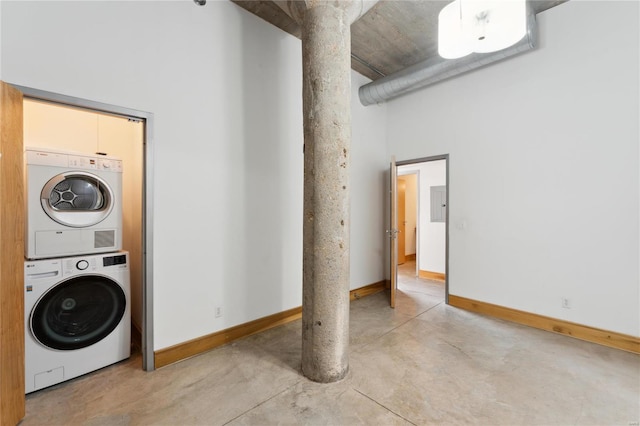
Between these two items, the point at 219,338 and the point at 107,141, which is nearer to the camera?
the point at 219,338

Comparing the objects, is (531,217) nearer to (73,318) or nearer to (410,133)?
(410,133)

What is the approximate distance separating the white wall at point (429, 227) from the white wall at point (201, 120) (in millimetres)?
3251

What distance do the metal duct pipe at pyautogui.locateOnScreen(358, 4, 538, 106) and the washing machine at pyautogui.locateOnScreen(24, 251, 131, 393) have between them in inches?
149

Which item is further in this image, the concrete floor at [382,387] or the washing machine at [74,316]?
the washing machine at [74,316]

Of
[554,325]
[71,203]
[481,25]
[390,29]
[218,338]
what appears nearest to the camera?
[481,25]

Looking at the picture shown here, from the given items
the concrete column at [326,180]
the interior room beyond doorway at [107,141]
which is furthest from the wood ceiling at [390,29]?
the interior room beyond doorway at [107,141]

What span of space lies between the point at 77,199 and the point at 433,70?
4.02 meters

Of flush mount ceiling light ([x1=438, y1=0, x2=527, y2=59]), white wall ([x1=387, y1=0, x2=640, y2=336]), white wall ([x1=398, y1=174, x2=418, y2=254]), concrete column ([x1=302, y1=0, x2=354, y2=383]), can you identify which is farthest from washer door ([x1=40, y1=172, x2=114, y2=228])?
white wall ([x1=398, y1=174, x2=418, y2=254])

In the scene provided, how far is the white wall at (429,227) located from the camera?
5297 millimetres

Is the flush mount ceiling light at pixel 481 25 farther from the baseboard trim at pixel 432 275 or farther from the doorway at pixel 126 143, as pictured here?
the baseboard trim at pixel 432 275

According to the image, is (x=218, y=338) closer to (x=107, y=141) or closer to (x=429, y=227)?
(x=107, y=141)

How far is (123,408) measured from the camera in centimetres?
181

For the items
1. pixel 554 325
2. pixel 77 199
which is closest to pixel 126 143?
pixel 77 199

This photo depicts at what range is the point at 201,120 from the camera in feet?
8.25
